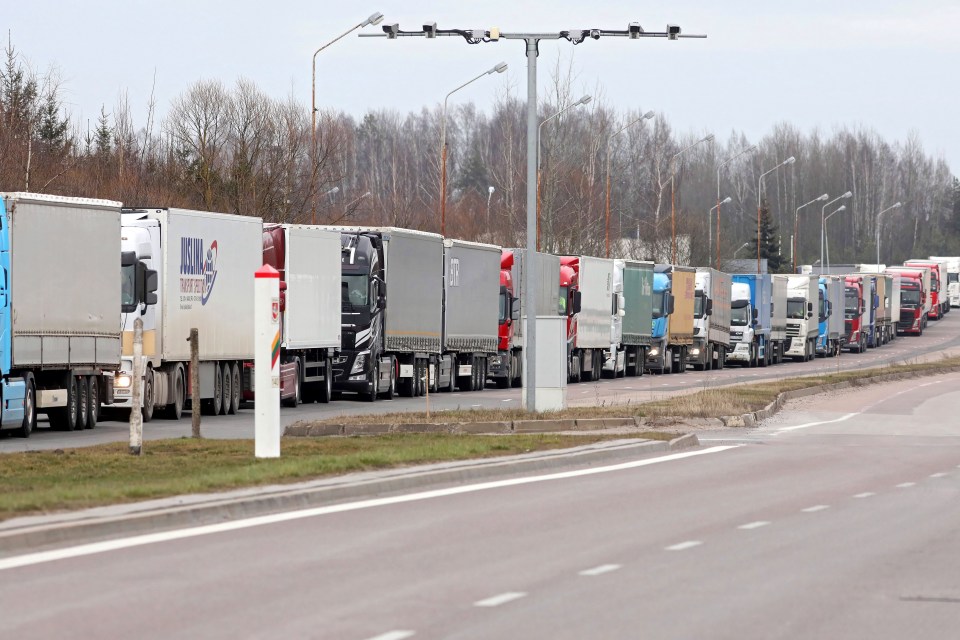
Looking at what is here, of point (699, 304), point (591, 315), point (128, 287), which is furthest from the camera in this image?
point (699, 304)

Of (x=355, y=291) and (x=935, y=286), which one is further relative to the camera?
(x=935, y=286)

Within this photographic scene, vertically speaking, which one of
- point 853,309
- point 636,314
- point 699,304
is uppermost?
point 853,309

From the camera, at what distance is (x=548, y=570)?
11672mm

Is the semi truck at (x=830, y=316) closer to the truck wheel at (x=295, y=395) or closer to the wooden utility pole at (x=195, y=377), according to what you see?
the truck wheel at (x=295, y=395)

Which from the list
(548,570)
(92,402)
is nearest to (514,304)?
(92,402)

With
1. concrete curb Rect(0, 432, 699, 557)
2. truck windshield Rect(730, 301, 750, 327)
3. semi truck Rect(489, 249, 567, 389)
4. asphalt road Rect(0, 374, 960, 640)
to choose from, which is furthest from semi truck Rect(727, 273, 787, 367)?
asphalt road Rect(0, 374, 960, 640)

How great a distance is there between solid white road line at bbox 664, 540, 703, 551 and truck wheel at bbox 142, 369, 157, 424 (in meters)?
18.1

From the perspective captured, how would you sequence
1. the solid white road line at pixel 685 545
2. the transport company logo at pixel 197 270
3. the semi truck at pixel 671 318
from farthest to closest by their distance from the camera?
the semi truck at pixel 671 318 < the transport company logo at pixel 197 270 < the solid white road line at pixel 685 545

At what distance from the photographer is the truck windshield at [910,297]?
108 meters

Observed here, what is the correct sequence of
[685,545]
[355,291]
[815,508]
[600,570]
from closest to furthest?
[600,570] → [685,545] → [815,508] → [355,291]

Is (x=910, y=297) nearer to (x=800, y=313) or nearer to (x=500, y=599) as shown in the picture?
(x=800, y=313)

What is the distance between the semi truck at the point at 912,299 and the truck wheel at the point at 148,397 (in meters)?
81.8

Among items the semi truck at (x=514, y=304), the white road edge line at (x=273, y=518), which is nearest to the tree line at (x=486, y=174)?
the semi truck at (x=514, y=304)

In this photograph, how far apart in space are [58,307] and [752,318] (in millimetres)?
47102
